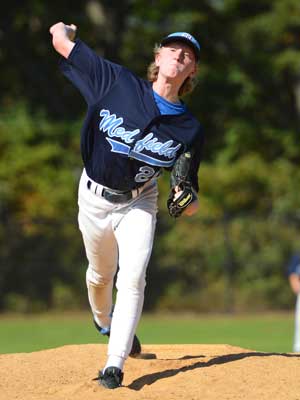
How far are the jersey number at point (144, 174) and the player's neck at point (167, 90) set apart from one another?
479 millimetres

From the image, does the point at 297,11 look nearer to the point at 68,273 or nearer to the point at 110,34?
the point at 110,34

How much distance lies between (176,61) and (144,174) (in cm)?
75

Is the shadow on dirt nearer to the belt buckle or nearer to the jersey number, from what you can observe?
the belt buckle

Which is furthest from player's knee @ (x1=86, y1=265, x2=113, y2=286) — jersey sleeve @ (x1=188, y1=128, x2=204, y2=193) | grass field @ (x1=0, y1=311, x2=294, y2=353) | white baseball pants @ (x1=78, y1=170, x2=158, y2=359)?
grass field @ (x1=0, y1=311, x2=294, y2=353)

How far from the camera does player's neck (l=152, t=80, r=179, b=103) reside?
6199 millimetres

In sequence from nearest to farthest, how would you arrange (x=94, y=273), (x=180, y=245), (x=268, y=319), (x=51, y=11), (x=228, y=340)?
(x=94, y=273) < (x=228, y=340) < (x=268, y=319) < (x=180, y=245) < (x=51, y=11)

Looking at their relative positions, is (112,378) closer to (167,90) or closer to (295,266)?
(167,90)

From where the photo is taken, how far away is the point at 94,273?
6586 millimetres

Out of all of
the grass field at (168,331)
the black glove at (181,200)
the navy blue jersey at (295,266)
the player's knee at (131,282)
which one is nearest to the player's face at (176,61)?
the black glove at (181,200)

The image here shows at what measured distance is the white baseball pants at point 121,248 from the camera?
592cm

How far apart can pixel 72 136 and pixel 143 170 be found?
16.8m

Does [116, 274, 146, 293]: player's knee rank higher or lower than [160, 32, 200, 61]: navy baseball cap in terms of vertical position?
lower

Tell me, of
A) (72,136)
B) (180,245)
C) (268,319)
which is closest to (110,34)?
(72,136)

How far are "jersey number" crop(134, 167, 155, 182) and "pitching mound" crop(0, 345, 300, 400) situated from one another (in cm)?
128
